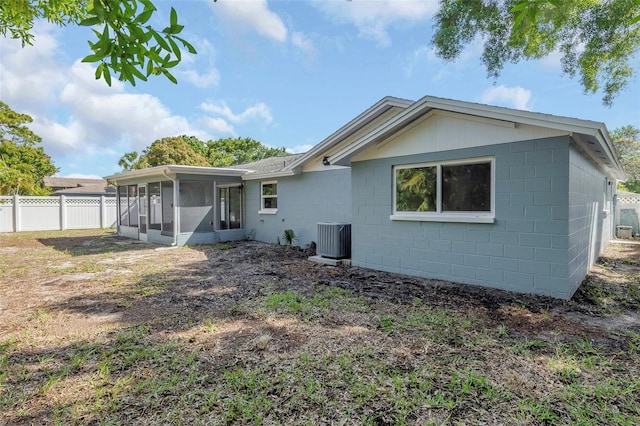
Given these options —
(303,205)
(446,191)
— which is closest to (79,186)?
(303,205)

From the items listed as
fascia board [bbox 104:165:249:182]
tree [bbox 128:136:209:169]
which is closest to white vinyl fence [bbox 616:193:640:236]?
fascia board [bbox 104:165:249:182]

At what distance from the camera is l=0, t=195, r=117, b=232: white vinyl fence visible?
1630 centimetres

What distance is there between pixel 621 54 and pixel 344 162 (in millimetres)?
9019

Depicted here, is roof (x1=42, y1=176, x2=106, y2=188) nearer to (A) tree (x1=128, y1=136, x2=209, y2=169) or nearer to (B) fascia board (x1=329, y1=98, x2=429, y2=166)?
(A) tree (x1=128, y1=136, x2=209, y2=169)

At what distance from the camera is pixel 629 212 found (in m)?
14.2

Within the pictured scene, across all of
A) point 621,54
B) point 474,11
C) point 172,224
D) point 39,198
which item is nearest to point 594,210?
point 621,54

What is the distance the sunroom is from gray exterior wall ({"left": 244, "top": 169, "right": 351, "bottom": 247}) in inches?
29.4

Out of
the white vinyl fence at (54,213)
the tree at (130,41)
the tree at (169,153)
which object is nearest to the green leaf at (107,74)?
the tree at (130,41)

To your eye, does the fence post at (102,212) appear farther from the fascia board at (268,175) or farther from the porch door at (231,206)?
the fascia board at (268,175)

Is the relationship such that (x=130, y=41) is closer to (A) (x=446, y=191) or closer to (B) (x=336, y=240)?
(A) (x=446, y=191)

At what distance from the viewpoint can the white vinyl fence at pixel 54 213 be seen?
16.3 meters

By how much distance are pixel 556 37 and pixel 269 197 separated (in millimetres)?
10767

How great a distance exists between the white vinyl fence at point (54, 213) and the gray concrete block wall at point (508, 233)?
60.1 feet

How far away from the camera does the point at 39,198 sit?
17031mm
